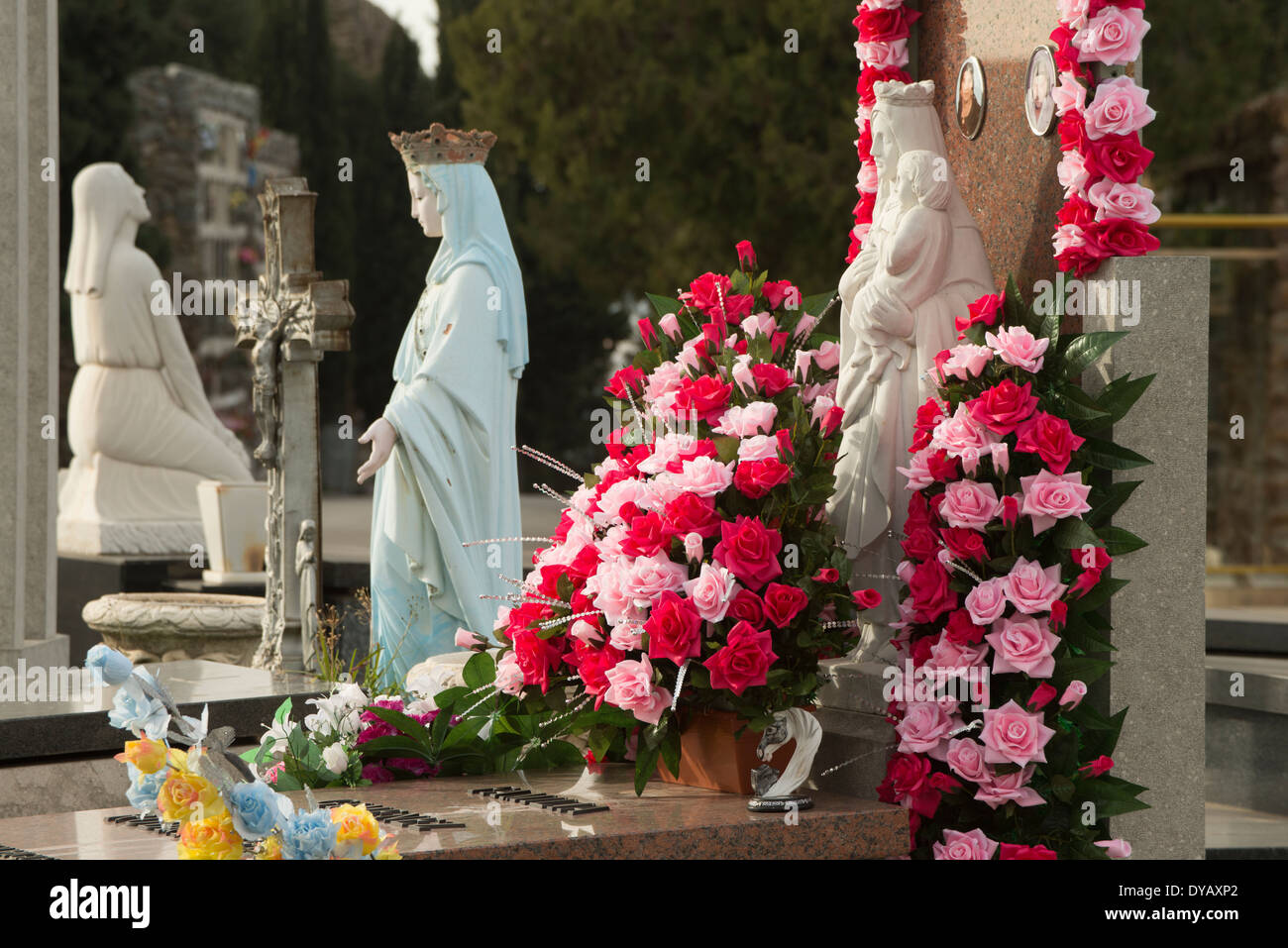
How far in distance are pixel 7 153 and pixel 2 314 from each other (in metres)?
0.65

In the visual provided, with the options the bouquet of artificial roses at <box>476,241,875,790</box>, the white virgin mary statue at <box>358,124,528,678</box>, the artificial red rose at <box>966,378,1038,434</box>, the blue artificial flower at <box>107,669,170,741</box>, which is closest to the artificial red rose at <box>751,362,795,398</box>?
the bouquet of artificial roses at <box>476,241,875,790</box>

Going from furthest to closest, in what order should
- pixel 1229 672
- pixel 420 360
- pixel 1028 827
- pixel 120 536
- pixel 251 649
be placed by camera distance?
1. pixel 120 536
2. pixel 251 649
3. pixel 1229 672
4. pixel 420 360
5. pixel 1028 827

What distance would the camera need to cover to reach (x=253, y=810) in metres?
2.47

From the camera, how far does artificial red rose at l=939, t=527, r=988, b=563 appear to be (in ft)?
11.6

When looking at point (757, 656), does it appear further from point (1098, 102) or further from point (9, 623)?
point (9, 623)

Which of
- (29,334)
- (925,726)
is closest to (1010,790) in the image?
(925,726)

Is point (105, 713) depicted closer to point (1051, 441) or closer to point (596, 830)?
point (596, 830)

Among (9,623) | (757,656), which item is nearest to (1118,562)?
(757,656)

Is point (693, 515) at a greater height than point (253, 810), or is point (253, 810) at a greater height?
point (693, 515)

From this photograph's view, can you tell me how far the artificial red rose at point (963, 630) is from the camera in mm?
3584

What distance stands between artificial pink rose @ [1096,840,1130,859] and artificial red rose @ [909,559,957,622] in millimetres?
617

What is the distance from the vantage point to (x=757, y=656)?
3191 millimetres

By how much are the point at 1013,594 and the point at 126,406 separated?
29.9 ft

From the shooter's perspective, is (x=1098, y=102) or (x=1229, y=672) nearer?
(x=1098, y=102)
